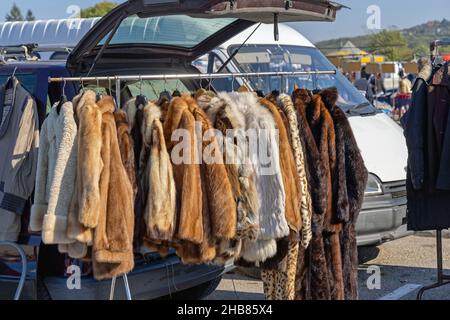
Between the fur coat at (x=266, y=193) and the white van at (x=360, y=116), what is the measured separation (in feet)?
3.32

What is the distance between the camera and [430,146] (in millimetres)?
5637

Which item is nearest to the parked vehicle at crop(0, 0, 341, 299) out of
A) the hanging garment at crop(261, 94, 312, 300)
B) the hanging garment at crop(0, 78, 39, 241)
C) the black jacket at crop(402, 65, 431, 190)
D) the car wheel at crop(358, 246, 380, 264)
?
the hanging garment at crop(0, 78, 39, 241)

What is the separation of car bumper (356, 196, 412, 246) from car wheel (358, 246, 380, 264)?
0.87m

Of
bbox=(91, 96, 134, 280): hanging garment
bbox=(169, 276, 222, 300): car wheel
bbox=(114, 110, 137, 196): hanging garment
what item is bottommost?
bbox=(169, 276, 222, 300): car wheel

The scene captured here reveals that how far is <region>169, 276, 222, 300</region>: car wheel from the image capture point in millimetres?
5664

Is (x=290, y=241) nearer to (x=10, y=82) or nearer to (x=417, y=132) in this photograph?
(x=417, y=132)

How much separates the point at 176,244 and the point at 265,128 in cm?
92

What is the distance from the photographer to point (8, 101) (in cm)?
468

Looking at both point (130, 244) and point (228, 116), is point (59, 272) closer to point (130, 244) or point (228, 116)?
point (130, 244)

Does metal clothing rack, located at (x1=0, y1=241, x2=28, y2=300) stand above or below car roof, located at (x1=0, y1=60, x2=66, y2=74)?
below

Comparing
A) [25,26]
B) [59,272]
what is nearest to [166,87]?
[59,272]

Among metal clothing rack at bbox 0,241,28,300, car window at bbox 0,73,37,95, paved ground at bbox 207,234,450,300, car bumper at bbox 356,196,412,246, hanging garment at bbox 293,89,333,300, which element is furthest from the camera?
car bumper at bbox 356,196,412,246

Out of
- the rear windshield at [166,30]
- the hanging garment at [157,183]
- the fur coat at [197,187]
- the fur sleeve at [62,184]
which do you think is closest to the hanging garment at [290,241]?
the fur coat at [197,187]

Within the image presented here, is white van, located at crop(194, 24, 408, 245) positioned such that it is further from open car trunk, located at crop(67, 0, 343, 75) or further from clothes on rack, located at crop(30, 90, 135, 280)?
clothes on rack, located at crop(30, 90, 135, 280)
